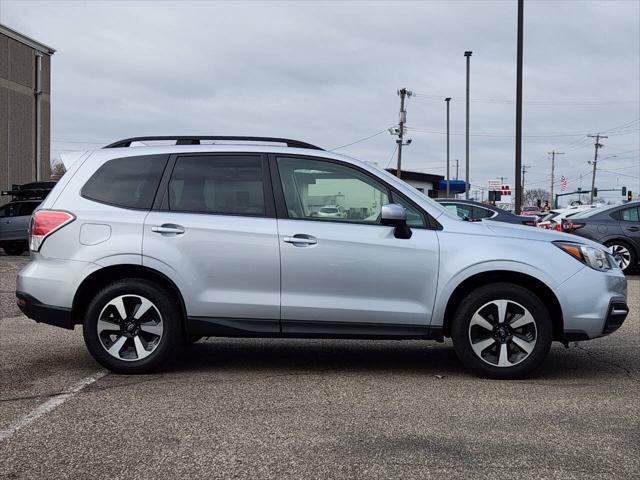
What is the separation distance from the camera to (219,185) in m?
5.82

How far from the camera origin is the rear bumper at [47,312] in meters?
5.62

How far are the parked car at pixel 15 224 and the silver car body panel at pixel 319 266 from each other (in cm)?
1621

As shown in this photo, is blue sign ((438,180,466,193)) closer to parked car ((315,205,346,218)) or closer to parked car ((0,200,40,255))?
parked car ((0,200,40,255))

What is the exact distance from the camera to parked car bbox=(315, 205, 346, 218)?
224 inches

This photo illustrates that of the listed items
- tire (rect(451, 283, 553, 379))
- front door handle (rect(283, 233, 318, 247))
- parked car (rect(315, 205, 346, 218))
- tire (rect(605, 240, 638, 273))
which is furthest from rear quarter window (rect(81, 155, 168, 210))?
tire (rect(605, 240, 638, 273))

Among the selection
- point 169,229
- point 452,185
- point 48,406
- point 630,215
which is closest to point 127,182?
point 169,229

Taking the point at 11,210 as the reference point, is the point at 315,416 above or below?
below

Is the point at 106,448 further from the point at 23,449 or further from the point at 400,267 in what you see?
the point at 400,267

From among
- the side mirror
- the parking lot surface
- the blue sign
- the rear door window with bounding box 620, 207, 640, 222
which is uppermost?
the blue sign

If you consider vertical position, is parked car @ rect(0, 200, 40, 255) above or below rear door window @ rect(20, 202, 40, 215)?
below

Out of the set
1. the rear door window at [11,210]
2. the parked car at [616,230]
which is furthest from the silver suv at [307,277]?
the rear door window at [11,210]

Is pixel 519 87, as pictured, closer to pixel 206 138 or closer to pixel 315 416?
pixel 206 138

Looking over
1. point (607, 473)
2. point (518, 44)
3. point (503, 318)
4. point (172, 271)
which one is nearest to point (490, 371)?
point (503, 318)

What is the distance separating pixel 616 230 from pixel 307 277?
36.4 feet
